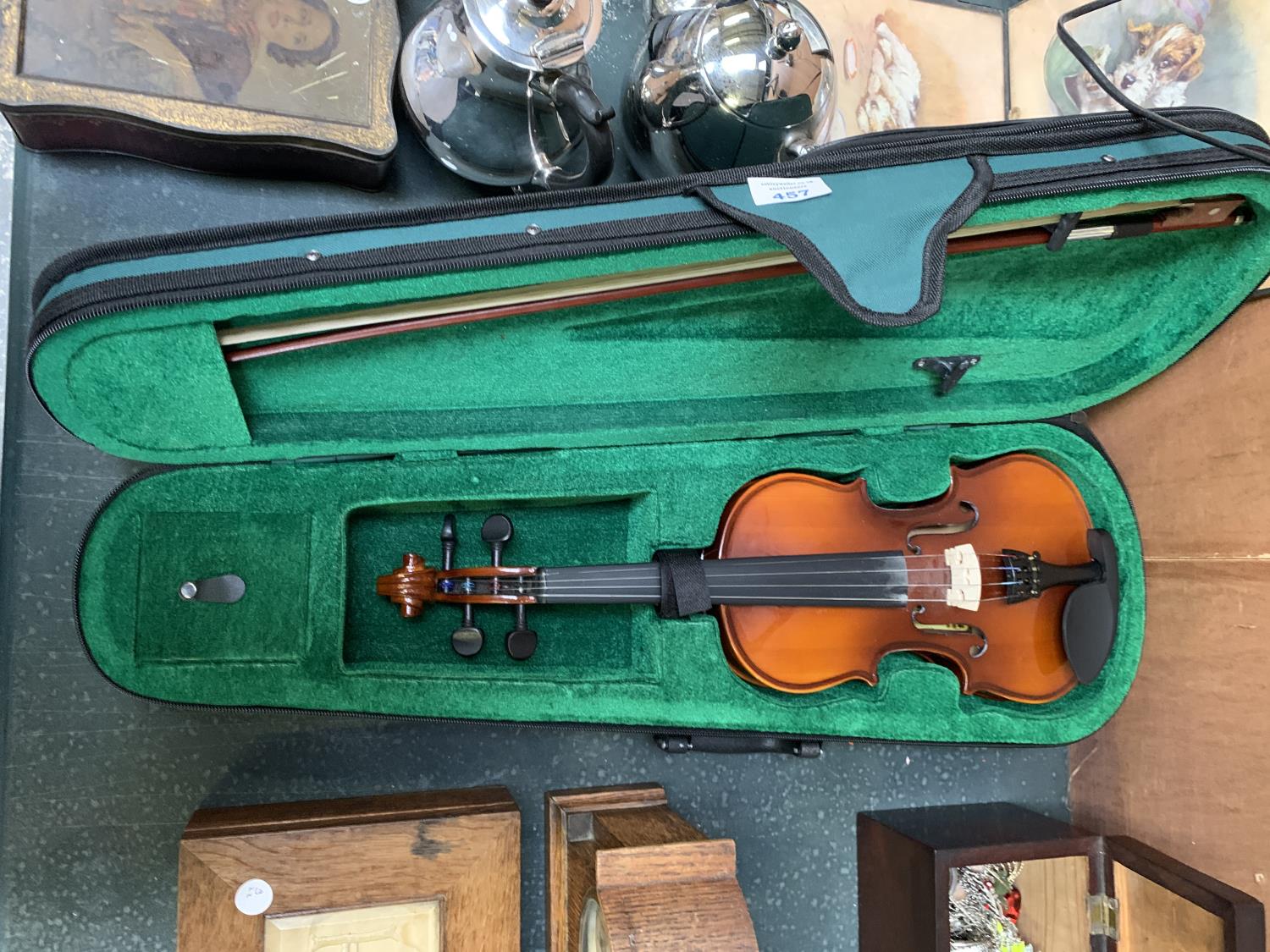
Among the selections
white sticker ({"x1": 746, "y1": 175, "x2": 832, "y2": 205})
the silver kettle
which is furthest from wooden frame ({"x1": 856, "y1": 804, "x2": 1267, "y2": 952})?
the silver kettle

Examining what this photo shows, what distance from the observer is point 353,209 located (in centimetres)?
164

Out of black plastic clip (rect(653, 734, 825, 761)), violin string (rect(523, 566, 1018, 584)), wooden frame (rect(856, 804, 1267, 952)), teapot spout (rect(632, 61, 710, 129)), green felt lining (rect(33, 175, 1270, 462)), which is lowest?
wooden frame (rect(856, 804, 1267, 952))

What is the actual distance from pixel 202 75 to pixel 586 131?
2.12ft

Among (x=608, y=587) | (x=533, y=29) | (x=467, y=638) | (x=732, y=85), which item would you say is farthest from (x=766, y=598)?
(x=533, y=29)

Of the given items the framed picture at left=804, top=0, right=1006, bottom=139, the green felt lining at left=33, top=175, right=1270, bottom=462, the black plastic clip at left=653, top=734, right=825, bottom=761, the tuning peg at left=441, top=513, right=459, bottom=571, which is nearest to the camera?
the green felt lining at left=33, top=175, right=1270, bottom=462

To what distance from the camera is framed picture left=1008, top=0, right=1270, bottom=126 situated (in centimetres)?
157

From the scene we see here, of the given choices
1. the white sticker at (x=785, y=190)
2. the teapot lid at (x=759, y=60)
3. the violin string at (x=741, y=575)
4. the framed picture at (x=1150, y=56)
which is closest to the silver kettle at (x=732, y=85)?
the teapot lid at (x=759, y=60)

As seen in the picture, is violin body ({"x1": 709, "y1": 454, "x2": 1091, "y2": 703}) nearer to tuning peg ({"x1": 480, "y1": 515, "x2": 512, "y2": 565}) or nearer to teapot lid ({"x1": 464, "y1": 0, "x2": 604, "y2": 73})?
tuning peg ({"x1": 480, "y1": 515, "x2": 512, "y2": 565})

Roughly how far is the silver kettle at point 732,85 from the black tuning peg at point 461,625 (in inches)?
31.5

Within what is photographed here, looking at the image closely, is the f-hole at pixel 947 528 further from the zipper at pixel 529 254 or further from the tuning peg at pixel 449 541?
the tuning peg at pixel 449 541

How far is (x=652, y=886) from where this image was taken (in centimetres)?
132

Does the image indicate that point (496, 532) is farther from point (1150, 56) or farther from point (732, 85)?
point (1150, 56)

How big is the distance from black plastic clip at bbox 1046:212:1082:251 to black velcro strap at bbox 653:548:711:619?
0.75 metres

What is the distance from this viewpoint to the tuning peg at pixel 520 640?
144cm
